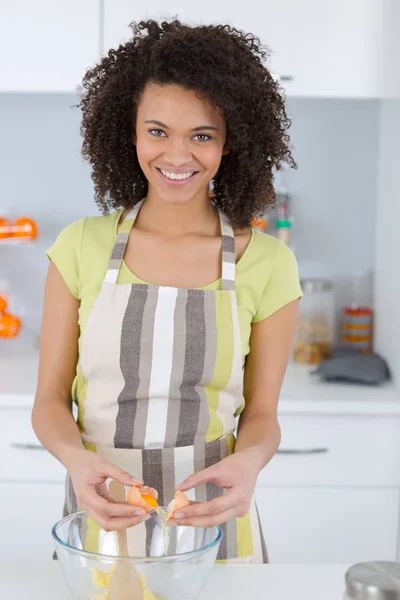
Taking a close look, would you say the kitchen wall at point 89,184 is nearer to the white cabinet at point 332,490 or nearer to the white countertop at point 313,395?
the white countertop at point 313,395

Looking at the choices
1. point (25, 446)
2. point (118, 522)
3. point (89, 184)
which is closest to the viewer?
point (118, 522)

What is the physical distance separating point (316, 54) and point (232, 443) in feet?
4.25

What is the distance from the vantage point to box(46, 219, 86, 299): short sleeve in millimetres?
1446

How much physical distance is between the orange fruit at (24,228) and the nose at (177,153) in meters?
1.42

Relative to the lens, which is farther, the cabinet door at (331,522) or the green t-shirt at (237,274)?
the cabinet door at (331,522)

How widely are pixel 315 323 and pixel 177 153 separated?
56.3 inches

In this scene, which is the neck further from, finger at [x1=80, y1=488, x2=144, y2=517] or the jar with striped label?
the jar with striped label

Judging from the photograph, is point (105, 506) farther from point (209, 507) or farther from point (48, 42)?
point (48, 42)

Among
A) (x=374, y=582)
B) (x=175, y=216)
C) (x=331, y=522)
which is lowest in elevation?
(x=331, y=522)

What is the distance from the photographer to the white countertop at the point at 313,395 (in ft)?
7.33

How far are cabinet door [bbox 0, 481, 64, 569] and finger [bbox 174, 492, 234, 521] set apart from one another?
119 centimetres

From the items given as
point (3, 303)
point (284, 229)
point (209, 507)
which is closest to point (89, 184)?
point (3, 303)

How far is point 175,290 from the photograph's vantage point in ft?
4.74

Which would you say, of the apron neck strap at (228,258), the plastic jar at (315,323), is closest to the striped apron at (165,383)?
the apron neck strap at (228,258)
